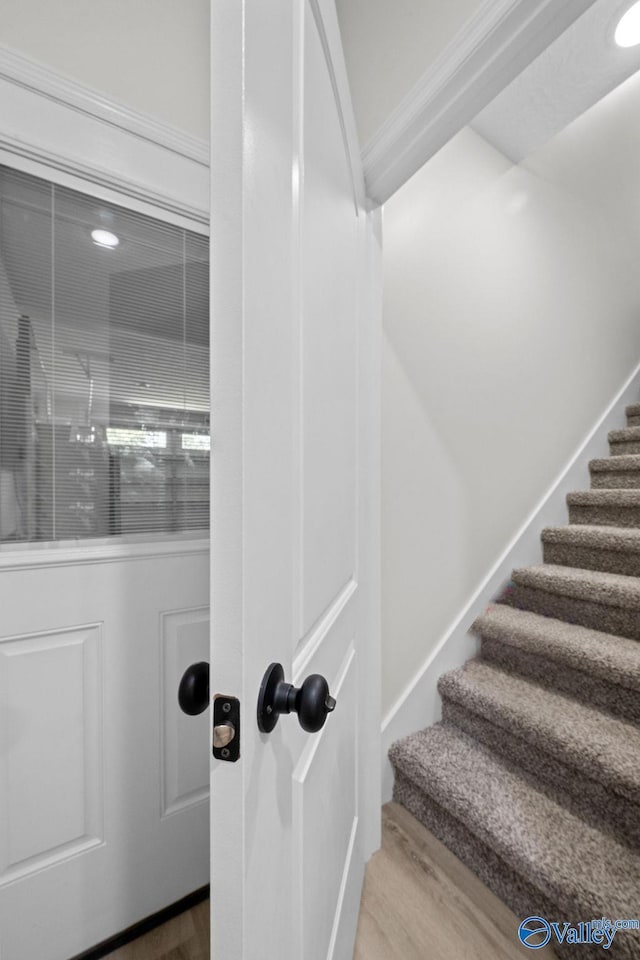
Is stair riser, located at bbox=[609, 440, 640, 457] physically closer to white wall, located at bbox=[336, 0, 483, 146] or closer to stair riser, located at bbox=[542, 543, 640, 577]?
stair riser, located at bbox=[542, 543, 640, 577]

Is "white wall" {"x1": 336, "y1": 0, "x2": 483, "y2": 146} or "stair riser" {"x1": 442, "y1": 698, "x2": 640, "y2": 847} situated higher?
"white wall" {"x1": 336, "y1": 0, "x2": 483, "y2": 146}

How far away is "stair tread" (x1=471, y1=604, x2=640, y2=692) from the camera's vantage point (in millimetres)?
1269

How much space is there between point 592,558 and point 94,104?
2.22 metres

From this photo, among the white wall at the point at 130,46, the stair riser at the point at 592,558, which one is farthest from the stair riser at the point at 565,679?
the white wall at the point at 130,46

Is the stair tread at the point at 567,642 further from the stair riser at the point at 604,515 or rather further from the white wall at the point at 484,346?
the stair riser at the point at 604,515

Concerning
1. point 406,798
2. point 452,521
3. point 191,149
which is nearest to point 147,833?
point 406,798

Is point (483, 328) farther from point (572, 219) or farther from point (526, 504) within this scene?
point (572, 219)

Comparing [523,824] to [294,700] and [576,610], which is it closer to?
[576,610]

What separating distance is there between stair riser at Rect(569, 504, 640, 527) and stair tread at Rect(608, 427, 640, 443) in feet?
1.80

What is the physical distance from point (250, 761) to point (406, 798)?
1.37 metres

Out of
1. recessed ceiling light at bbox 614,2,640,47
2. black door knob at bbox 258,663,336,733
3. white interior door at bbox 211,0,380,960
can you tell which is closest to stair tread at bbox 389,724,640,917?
white interior door at bbox 211,0,380,960

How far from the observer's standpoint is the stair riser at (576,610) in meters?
1.45

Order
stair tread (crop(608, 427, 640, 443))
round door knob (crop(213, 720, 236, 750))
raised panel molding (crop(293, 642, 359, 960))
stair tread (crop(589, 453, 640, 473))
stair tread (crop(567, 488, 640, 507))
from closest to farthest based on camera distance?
round door knob (crop(213, 720, 236, 750)), raised panel molding (crop(293, 642, 359, 960)), stair tread (crop(567, 488, 640, 507)), stair tread (crop(589, 453, 640, 473)), stair tread (crop(608, 427, 640, 443))

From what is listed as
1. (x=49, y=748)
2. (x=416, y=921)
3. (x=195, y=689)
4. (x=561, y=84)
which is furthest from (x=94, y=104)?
(x=416, y=921)
